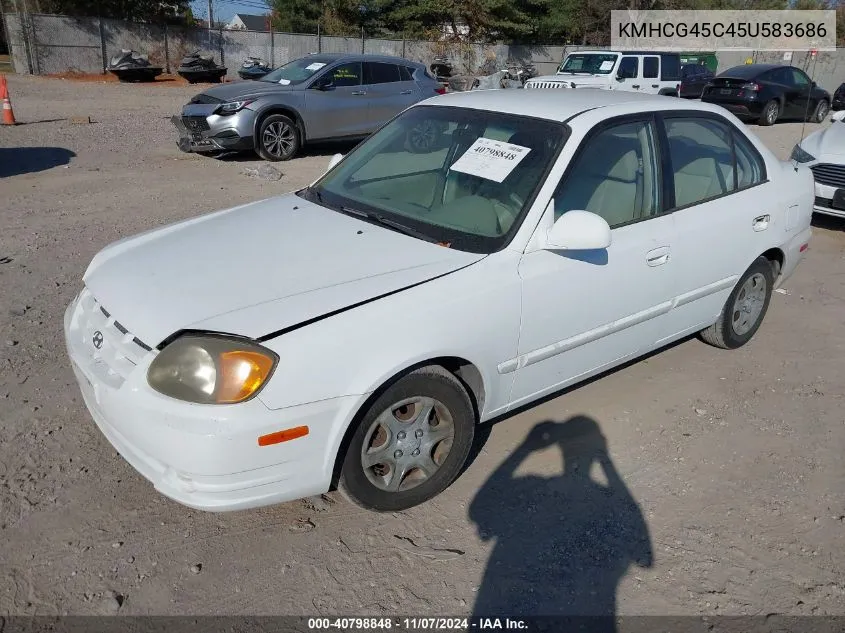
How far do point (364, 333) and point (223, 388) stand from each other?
554 mm

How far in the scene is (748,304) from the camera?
4.75 meters

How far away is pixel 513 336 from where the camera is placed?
10.3ft

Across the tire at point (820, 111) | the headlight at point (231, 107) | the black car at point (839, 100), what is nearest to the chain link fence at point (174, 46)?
the black car at point (839, 100)

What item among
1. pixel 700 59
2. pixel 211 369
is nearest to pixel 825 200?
pixel 211 369

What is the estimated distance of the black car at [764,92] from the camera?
17.6m

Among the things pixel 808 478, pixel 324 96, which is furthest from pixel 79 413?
pixel 324 96

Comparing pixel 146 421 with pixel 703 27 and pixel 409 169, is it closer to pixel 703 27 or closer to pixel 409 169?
pixel 409 169

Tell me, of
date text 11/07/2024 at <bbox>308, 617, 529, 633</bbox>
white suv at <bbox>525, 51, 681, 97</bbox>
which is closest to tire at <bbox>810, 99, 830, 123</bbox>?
white suv at <bbox>525, 51, 681, 97</bbox>

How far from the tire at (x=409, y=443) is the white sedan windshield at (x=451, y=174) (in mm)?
690

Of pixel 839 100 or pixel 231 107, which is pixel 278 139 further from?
pixel 839 100

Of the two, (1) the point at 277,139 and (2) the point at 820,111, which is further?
(2) the point at 820,111

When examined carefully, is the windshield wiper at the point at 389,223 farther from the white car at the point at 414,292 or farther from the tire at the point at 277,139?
the tire at the point at 277,139

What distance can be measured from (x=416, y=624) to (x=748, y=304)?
3.34m

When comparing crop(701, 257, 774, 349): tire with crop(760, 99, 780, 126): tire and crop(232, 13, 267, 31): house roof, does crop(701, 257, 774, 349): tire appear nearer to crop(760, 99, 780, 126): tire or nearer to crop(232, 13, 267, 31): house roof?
crop(760, 99, 780, 126): tire
